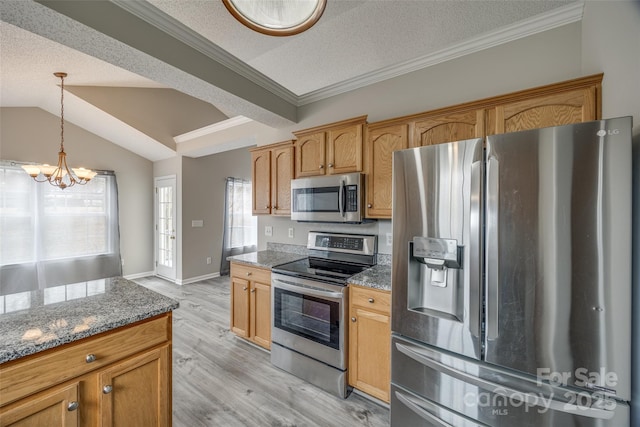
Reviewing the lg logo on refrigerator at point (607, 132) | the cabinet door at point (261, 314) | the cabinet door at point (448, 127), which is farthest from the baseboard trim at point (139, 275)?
the lg logo on refrigerator at point (607, 132)

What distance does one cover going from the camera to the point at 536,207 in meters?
1.22

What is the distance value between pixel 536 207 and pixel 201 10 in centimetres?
245

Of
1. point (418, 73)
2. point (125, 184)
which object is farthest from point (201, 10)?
point (125, 184)

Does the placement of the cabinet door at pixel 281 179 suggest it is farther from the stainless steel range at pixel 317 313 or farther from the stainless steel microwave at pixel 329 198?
the stainless steel range at pixel 317 313

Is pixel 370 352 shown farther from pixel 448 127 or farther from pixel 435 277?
pixel 448 127

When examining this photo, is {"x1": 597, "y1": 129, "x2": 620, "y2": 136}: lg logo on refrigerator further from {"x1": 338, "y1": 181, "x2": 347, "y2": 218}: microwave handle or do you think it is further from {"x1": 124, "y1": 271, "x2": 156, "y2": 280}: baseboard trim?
{"x1": 124, "y1": 271, "x2": 156, "y2": 280}: baseboard trim

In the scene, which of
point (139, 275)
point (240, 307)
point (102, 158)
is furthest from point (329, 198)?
point (139, 275)

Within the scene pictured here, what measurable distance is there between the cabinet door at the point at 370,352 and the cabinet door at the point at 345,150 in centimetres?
125

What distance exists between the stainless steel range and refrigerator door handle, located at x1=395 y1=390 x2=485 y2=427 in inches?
20.8

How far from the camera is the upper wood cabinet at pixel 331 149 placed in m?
2.41

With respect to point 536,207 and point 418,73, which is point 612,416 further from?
point 418,73

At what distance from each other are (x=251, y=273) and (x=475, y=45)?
9.31 ft

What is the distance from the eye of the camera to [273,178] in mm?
3039

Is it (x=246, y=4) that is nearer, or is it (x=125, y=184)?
(x=246, y=4)
